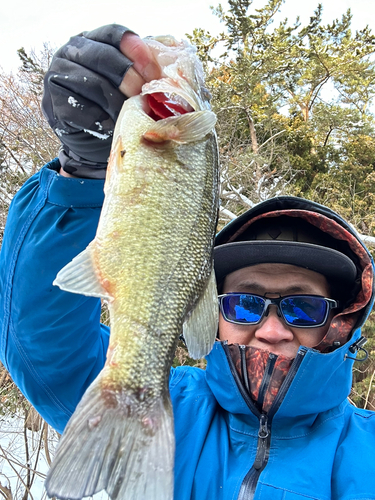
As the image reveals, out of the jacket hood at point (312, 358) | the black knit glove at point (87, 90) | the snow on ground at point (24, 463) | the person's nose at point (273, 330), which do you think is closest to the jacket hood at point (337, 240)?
the jacket hood at point (312, 358)

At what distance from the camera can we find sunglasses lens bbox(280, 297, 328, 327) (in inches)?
72.0

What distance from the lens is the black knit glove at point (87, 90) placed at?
1.25 metres

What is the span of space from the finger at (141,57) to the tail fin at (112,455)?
1039 millimetres

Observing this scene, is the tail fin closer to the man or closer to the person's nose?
the man

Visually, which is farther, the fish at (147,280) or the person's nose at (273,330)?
the person's nose at (273,330)

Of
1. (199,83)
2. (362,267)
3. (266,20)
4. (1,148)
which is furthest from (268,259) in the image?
(266,20)

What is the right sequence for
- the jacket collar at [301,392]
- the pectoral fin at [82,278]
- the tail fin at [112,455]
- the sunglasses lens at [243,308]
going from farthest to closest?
the sunglasses lens at [243,308], the jacket collar at [301,392], the pectoral fin at [82,278], the tail fin at [112,455]

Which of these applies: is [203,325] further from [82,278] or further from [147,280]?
[82,278]

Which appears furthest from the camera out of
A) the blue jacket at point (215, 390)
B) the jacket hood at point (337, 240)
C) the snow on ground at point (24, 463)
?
the snow on ground at point (24, 463)

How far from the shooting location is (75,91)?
1287 millimetres

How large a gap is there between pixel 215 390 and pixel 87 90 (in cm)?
147

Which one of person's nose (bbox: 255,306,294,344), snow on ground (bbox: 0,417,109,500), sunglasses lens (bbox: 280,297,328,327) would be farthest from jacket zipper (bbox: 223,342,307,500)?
snow on ground (bbox: 0,417,109,500)

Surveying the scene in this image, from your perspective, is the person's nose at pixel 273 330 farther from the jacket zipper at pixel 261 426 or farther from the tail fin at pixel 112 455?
the tail fin at pixel 112 455

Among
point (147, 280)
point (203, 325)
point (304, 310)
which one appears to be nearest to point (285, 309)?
point (304, 310)
